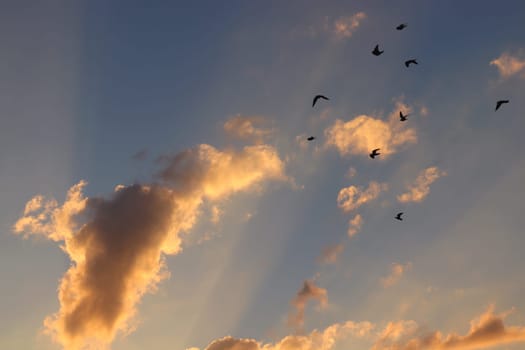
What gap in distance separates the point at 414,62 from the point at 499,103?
46.0 ft

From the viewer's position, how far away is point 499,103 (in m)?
71.6

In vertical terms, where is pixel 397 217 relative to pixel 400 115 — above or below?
below

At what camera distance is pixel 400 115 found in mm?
84250

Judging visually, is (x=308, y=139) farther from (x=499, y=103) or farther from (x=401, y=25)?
(x=499, y=103)

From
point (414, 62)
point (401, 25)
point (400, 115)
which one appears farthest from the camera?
point (400, 115)

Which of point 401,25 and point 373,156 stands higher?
point 401,25

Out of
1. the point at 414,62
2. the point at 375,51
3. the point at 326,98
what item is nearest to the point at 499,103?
→ the point at 414,62

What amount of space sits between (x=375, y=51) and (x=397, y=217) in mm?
28247

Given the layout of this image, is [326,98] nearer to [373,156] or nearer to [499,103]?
[373,156]

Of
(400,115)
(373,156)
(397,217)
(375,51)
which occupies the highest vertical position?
(375,51)

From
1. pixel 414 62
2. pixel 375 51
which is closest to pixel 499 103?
pixel 414 62

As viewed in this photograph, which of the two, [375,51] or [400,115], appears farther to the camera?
[400,115]

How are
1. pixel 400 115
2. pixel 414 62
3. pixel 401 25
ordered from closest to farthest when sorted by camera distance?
pixel 401 25 → pixel 414 62 → pixel 400 115

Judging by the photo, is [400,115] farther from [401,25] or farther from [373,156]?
[401,25]
